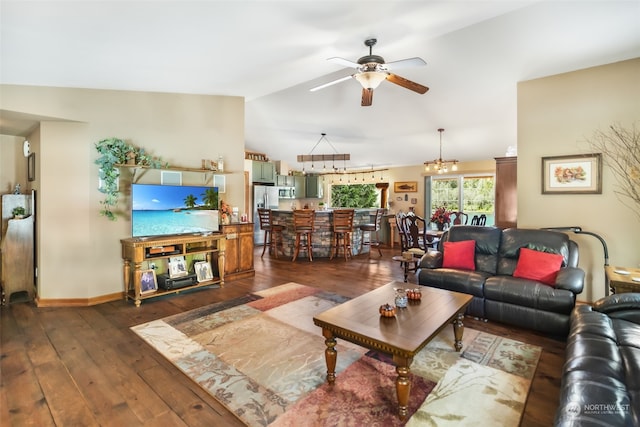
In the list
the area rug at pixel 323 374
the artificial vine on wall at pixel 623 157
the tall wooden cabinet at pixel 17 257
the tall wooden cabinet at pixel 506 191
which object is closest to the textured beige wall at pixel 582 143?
the artificial vine on wall at pixel 623 157

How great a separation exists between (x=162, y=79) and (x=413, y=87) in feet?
10.0

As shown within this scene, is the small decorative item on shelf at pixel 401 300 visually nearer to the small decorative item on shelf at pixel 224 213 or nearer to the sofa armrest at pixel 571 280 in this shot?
the sofa armrest at pixel 571 280

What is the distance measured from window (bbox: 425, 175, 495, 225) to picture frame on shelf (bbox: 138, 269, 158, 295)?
6886 mm

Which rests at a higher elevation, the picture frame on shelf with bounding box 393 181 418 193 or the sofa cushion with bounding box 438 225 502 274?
the picture frame on shelf with bounding box 393 181 418 193

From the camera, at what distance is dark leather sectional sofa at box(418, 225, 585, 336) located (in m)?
2.85

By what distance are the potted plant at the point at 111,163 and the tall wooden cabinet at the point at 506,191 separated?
521 centimetres

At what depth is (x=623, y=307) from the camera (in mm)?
2283

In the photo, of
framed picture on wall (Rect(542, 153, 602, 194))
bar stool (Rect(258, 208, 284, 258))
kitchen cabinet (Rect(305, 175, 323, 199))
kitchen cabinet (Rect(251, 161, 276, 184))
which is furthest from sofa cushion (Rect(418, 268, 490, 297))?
kitchen cabinet (Rect(305, 175, 323, 199))

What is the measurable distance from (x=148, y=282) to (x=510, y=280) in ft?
A: 14.1

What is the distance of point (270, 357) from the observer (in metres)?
2.51

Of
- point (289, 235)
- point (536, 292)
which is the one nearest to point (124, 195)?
point (289, 235)

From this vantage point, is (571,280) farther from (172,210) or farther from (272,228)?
(272,228)

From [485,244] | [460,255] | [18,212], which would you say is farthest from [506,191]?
[18,212]

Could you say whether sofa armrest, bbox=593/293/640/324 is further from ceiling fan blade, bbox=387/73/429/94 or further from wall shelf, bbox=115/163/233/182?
wall shelf, bbox=115/163/233/182
